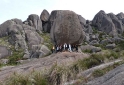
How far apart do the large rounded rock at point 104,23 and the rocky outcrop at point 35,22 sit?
66.4ft

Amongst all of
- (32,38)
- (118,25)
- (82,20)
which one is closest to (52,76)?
(32,38)

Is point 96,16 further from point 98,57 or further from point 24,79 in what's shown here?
point 24,79

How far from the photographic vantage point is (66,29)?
35594mm

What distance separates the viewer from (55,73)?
15.1m

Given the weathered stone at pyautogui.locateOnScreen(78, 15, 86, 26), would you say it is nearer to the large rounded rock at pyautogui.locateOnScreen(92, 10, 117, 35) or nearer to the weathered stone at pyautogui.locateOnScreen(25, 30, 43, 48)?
the large rounded rock at pyautogui.locateOnScreen(92, 10, 117, 35)

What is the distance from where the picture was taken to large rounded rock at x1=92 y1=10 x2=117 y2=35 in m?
89.4

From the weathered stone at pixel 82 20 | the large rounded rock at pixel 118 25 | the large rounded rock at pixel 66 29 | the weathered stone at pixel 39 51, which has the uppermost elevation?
the weathered stone at pixel 82 20

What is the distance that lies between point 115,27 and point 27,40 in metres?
35.3

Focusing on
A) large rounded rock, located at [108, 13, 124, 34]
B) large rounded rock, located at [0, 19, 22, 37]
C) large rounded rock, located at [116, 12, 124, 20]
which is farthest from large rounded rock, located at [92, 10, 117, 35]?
large rounded rock, located at [0, 19, 22, 37]

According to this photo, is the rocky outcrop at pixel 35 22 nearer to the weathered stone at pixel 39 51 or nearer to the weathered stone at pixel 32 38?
the weathered stone at pixel 32 38

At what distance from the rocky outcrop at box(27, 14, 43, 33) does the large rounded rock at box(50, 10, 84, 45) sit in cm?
4359

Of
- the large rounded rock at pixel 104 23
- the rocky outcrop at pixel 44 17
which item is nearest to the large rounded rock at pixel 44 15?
the rocky outcrop at pixel 44 17

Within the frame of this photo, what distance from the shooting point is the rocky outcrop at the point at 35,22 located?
8036 cm

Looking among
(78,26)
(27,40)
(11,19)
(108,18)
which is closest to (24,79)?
(78,26)
